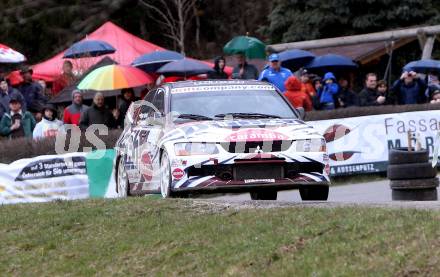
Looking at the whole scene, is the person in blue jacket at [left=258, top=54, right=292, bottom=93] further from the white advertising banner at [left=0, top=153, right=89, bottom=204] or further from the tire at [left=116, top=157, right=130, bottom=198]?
the tire at [left=116, top=157, right=130, bottom=198]

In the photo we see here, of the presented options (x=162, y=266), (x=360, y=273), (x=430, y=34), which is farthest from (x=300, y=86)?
(x=360, y=273)

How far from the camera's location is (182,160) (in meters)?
12.6

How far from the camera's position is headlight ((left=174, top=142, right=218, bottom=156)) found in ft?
41.2

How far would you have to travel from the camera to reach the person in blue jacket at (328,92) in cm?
2161

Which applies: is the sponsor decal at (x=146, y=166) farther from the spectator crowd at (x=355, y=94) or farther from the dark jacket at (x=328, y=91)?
the dark jacket at (x=328, y=91)

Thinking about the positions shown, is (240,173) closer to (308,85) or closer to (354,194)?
(354,194)

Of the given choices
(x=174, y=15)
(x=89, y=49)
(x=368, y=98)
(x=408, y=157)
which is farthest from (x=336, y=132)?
(x=174, y=15)

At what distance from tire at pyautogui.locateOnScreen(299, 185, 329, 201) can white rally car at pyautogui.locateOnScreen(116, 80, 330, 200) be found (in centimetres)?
1

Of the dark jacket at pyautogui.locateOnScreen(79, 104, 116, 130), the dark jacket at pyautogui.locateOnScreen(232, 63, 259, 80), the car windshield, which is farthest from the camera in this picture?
the dark jacket at pyautogui.locateOnScreen(232, 63, 259, 80)

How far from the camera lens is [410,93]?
22172mm

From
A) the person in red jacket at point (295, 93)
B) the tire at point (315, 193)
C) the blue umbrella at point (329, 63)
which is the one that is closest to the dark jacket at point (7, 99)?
the person in red jacket at point (295, 93)

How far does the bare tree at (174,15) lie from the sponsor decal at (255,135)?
31265 mm

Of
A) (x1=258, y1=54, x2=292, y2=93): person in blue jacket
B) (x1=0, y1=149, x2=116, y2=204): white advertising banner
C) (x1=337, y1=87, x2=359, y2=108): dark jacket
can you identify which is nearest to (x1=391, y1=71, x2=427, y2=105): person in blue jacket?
(x1=337, y1=87, x2=359, y2=108): dark jacket

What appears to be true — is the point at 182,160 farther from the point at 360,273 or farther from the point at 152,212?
the point at 360,273
